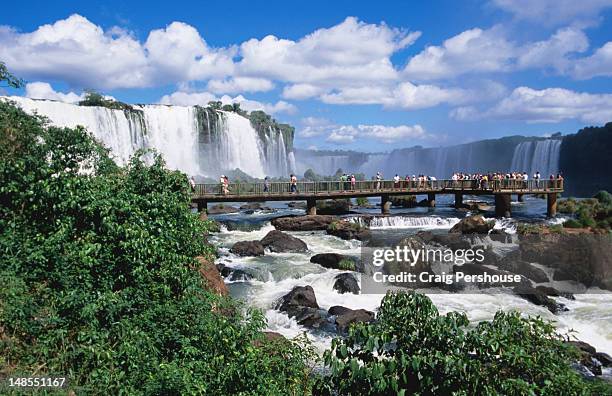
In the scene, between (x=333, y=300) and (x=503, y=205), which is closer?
(x=333, y=300)

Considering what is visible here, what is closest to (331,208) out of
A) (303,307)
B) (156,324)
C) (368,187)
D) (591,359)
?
(368,187)

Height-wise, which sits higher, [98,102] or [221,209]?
[98,102]

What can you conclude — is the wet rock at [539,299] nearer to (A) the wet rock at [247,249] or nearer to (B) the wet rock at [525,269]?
(B) the wet rock at [525,269]

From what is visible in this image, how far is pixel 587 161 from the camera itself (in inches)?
2313

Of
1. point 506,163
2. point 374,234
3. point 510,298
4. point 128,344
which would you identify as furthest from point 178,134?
point 506,163

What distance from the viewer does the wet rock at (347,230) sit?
23.7 m

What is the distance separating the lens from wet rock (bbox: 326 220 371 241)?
2366 centimetres

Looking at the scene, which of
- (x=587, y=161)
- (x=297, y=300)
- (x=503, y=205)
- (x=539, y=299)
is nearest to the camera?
(x=297, y=300)

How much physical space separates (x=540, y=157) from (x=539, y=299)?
50532 millimetres

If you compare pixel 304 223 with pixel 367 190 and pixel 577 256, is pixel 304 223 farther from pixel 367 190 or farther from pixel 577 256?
pixel 577 256

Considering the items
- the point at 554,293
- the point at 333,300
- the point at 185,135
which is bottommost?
the point at 554,293

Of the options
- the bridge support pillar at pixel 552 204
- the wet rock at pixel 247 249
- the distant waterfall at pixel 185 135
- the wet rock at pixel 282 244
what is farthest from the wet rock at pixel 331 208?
the bridge support pillar at pixel 552 204

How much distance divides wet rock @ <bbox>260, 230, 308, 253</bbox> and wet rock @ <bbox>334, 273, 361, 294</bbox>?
530 centimetres

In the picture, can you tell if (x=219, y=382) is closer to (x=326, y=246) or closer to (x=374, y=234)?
(x=326, y=246)
